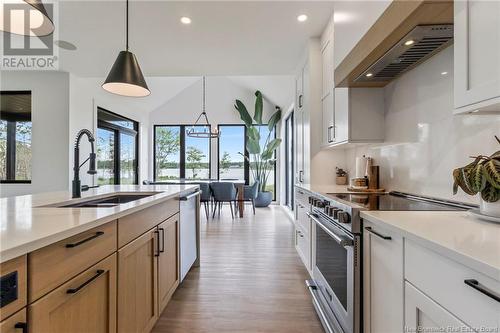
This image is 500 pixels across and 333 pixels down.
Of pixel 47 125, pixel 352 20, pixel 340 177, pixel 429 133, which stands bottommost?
pixel 340 177

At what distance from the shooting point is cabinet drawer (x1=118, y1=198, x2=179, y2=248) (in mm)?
1326

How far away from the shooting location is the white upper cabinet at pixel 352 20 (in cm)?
145

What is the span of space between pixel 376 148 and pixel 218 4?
2026 millimetres

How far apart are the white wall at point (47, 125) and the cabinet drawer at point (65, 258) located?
3983 mm

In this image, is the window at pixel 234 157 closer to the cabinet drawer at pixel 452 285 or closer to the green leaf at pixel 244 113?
the green leaf at pixel 244 113

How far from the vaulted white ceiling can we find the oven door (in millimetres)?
2033

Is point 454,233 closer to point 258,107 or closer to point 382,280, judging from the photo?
point 382,280

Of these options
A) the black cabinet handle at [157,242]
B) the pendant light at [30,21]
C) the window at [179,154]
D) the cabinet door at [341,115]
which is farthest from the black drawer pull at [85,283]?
the window at [179,154]

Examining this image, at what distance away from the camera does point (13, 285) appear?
709mm

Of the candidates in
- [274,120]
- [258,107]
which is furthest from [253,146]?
[258,107]

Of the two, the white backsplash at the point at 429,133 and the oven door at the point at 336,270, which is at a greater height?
the white backsplash at the point at 429,133

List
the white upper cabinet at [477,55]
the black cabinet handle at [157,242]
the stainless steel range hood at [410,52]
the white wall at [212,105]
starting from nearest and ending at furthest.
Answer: the white upper cabinet at [477,55] < the stainless steel range hood at [410,52] < the black cabinet handle at [157,242] < the white wall at [212,105]

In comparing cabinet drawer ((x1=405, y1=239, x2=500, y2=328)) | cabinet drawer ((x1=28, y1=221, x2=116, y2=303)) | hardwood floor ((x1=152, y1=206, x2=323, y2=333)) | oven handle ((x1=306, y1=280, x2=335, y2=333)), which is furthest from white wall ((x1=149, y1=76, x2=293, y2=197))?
cabinet drawer ((x1=405, y1=239, x2=500, y2=328))

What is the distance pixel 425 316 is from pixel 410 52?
1.42 metres
